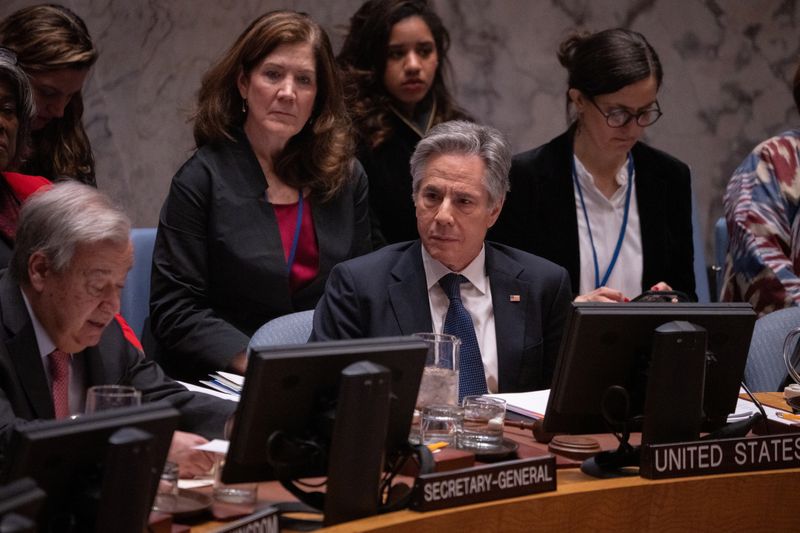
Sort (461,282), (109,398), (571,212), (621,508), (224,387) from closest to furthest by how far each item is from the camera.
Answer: (109,398) → (621,508) → (224,387) → (461,282) → (571,212)

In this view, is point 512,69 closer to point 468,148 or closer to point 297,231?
point 297,231

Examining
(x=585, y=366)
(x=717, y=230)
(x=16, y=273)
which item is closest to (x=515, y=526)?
(x=585, y=366)

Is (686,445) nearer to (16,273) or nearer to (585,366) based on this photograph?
(585,366)

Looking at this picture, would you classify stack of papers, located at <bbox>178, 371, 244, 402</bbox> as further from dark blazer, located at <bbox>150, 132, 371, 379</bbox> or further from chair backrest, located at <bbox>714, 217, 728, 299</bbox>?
chair backrest, located at <bbox>714, 217, 728, 299</bbox>

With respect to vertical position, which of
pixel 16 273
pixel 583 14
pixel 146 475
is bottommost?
pixel 146 475

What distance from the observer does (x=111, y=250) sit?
219 centimetres

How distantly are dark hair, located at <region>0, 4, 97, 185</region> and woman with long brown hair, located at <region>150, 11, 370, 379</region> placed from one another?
0.99 feet

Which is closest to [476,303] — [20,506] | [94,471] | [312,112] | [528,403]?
[528,403]

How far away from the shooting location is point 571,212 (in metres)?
3.67

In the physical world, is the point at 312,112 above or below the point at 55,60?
below

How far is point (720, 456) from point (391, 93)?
6.75 feet

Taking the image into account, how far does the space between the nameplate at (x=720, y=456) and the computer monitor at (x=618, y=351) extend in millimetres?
80

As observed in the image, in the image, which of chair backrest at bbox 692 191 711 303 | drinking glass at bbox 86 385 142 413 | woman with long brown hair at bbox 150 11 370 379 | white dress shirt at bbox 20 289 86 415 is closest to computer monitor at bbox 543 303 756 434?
drinking glass at bbox 86 385 142 413

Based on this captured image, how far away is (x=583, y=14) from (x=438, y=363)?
3.07 m
